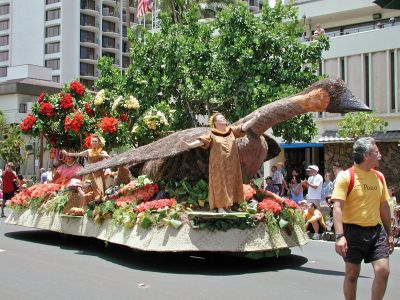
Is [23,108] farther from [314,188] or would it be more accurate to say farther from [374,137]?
[314,188]

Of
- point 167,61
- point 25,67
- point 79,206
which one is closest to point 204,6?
point 167,61

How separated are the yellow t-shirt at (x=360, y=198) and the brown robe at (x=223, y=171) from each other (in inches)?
119

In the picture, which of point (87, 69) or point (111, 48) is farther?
point (111, 48)

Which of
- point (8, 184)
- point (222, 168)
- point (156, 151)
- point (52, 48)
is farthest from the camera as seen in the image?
point (52, 48)

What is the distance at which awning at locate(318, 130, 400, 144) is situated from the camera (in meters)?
23.1

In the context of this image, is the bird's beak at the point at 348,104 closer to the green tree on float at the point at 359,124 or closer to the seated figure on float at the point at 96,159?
the seated figure on float at the point at 96,159

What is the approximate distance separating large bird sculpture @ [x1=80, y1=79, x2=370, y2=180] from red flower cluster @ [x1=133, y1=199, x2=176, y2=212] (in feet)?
2.28

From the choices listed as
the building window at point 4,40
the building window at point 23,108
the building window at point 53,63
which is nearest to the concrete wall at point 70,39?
the building window at point 53,63

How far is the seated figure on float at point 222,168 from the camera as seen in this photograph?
→ 8336mm

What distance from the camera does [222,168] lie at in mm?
8375

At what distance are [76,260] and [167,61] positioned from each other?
1152 cm

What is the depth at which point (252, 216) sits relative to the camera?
8.36m

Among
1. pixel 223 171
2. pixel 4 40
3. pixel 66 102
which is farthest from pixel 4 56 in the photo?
pixel 223 171

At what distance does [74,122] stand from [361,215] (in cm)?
804
